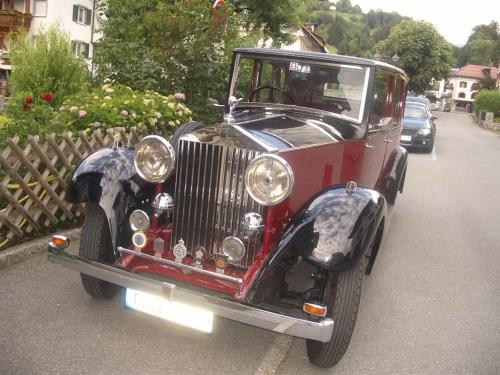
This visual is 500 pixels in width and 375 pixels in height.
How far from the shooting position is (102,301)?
385 cm

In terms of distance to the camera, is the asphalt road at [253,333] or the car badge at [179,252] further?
the car badge at [179,252]

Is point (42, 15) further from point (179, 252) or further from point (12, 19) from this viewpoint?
point (179, 252)

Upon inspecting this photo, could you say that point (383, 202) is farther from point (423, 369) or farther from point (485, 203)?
point (485, 203)

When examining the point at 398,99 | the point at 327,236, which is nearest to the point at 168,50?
the point at 398,99

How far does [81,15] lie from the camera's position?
34.8 metres

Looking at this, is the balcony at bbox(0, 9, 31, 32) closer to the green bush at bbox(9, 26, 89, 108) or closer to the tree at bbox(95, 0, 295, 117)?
the green bush at bbox(9, 26, 89, 108)

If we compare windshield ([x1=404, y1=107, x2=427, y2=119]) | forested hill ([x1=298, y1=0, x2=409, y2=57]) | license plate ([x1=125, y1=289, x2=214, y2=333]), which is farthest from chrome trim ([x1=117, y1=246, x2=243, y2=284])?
forested hill ([x1=298, y1=0, x2=409, y2=57])

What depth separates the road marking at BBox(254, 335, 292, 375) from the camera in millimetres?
3145

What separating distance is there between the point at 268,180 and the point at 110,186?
1283 millimetres

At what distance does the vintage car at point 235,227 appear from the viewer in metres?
2.96

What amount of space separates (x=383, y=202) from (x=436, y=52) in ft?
129

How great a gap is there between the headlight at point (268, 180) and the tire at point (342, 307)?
2.03 ft

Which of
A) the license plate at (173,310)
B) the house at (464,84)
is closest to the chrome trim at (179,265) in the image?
the license plate at (173,310)

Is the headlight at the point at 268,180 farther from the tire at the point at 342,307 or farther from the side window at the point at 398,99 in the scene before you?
the side window at the point at 398,99
